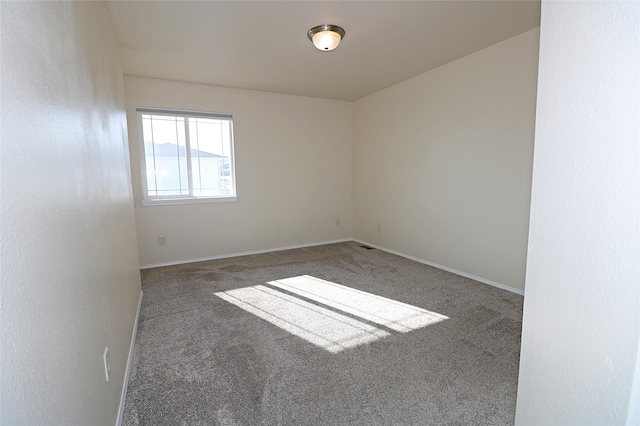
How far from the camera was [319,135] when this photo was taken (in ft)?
16.5

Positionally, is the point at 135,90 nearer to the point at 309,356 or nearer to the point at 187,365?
the point at 187,365

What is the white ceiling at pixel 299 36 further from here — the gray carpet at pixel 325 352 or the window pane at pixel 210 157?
the gray carpet at pixel 325 352

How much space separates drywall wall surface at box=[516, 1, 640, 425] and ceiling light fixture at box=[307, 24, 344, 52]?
6.88ft

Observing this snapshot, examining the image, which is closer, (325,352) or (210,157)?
(325,352)

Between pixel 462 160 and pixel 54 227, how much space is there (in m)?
3.55

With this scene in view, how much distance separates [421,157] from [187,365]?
133 inches

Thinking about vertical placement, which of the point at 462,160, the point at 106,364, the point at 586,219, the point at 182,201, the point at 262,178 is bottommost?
the point at 106,364

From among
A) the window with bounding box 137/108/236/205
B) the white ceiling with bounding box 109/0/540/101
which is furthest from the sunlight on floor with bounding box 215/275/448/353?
the white ceiling with bounding box 109/0/540/101

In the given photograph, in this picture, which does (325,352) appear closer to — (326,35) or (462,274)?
(462,274)

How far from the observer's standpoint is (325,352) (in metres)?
2.06

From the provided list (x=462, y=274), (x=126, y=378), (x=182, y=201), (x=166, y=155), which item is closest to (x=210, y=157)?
(x=166, y=155)

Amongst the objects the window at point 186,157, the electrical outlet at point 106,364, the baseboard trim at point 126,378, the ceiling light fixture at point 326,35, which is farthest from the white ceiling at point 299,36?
the baseboard trim at point 126,378

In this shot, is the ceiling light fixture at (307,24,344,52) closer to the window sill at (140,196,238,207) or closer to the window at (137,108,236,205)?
the window at (137,108,236,205)

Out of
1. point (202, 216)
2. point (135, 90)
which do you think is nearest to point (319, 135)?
point (202, 216)
